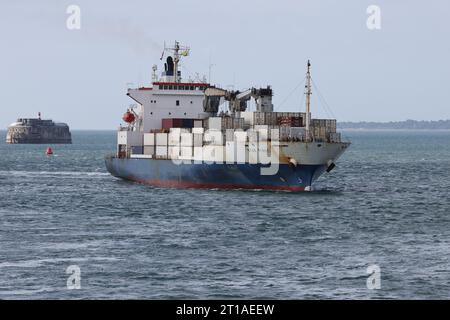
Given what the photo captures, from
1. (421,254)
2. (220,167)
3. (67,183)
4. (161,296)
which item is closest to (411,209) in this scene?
(220,167)

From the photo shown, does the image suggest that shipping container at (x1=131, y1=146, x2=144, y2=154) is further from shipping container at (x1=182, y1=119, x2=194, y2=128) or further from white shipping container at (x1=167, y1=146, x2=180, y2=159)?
white shipping container at (x1=167, y1=146, x2=180, y2=159)

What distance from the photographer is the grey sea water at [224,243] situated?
3562cm

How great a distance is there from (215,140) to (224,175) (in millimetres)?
3549

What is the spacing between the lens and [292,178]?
2874 inches

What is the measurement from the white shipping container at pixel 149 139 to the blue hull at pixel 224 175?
1812 mm

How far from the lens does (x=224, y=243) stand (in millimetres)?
46969

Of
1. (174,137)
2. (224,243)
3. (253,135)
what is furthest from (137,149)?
(224,243)

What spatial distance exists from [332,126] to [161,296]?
45.2 meters

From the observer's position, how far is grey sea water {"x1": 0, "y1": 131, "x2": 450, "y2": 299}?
117 ft

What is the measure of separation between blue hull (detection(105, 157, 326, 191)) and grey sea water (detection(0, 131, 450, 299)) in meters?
1.23
